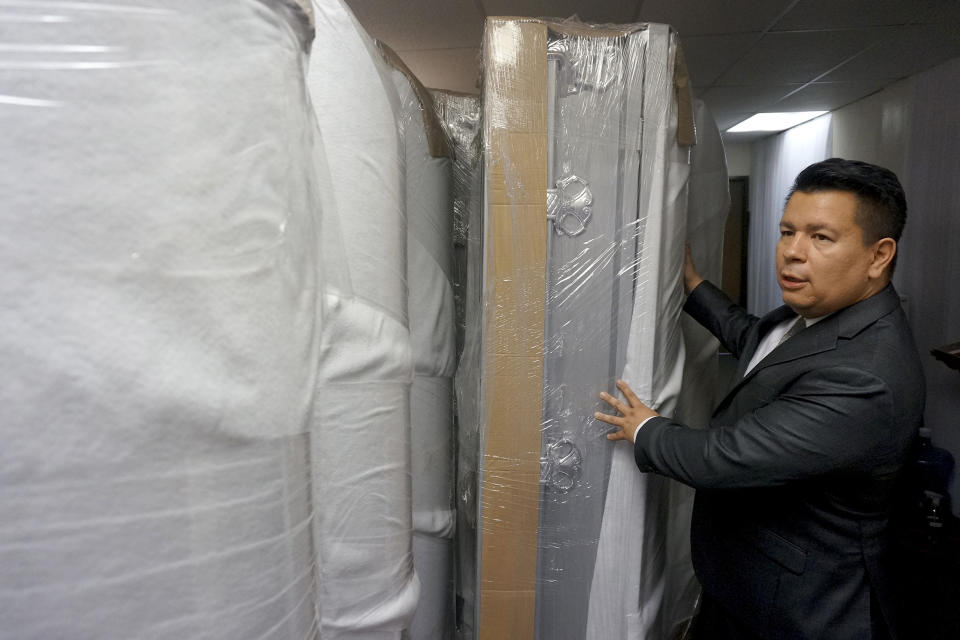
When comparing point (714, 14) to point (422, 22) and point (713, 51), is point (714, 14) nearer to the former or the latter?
point (713, 51)

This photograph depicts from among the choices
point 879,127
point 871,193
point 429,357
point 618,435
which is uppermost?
point 879,127

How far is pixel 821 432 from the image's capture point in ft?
2.78

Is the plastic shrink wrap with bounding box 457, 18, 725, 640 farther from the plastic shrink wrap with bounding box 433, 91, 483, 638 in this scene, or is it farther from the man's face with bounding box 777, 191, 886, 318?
the man's face with bounding box 777, 191, 886, 318

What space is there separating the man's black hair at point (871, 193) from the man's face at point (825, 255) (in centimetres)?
1

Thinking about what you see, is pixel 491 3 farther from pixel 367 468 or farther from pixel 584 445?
pixel 367 468

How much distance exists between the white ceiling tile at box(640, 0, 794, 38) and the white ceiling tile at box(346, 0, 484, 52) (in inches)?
23.2

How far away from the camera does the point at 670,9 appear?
70.0 inches

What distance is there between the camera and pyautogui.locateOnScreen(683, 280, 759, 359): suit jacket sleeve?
120cm

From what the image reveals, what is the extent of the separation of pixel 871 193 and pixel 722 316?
0.40 meters

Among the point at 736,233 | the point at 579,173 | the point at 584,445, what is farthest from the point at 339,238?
the point at 736,233

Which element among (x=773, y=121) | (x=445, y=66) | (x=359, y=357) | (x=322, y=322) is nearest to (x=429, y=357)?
(x=359, y=357)

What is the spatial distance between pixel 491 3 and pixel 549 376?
51.3 inches

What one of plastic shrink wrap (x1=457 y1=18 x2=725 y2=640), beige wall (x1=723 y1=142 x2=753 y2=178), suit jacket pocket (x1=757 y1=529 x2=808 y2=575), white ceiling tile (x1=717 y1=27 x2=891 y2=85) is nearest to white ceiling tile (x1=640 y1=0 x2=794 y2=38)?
white ceiling tile (x1=717 y1=27 x2=891 y2=85)

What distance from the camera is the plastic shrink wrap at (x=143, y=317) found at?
296 mm
